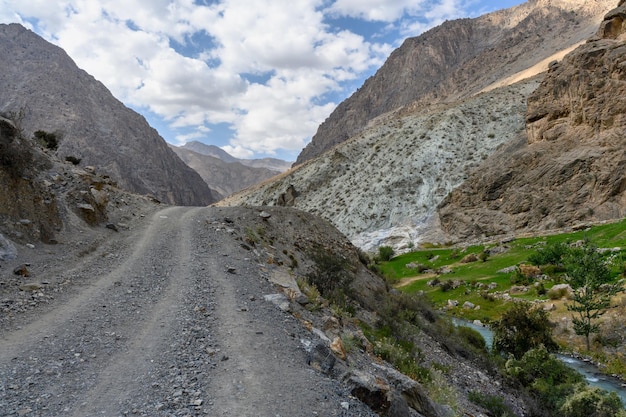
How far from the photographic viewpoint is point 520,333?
22250 millimetres

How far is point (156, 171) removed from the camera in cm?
18812

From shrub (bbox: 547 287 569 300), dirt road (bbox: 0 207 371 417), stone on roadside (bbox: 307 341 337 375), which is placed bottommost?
shrub (bbox: 547 287 569 300)

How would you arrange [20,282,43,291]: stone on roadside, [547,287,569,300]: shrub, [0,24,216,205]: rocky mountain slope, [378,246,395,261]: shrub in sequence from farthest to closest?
[0,24,216,205]: rocky mountain slope, [378,246,395,261]: shrub, [547,287,569,300]: shrub, [20,282,43,291]: stone on roadside

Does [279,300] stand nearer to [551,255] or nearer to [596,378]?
[596,378]

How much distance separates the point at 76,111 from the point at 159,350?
17973 cm

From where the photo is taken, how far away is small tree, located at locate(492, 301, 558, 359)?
22.0 meters

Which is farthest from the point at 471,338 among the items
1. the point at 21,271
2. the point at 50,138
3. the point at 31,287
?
the point at 50,138

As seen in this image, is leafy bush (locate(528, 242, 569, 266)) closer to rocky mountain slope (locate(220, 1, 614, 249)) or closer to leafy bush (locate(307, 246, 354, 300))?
rocky mountain slope (locate(220, 1, 614, 249))

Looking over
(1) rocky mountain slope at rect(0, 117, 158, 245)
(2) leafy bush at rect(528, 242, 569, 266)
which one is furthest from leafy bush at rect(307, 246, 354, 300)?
(2) leafy bush at rect(528, 242, 569, 266)

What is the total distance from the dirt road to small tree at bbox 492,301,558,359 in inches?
615

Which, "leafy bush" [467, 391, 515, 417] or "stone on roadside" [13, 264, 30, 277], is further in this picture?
"leafy bush" [467, 391, 515, 417]

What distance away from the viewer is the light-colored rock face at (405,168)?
212 ft

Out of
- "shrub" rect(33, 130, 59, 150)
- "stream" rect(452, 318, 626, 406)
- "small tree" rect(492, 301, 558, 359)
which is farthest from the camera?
"shrub" rect(33, 130, 59, 150)

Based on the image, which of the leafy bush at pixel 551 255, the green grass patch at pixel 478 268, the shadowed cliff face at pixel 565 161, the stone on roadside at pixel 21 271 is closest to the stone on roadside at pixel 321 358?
the stone on roadside at pixel 21 271
